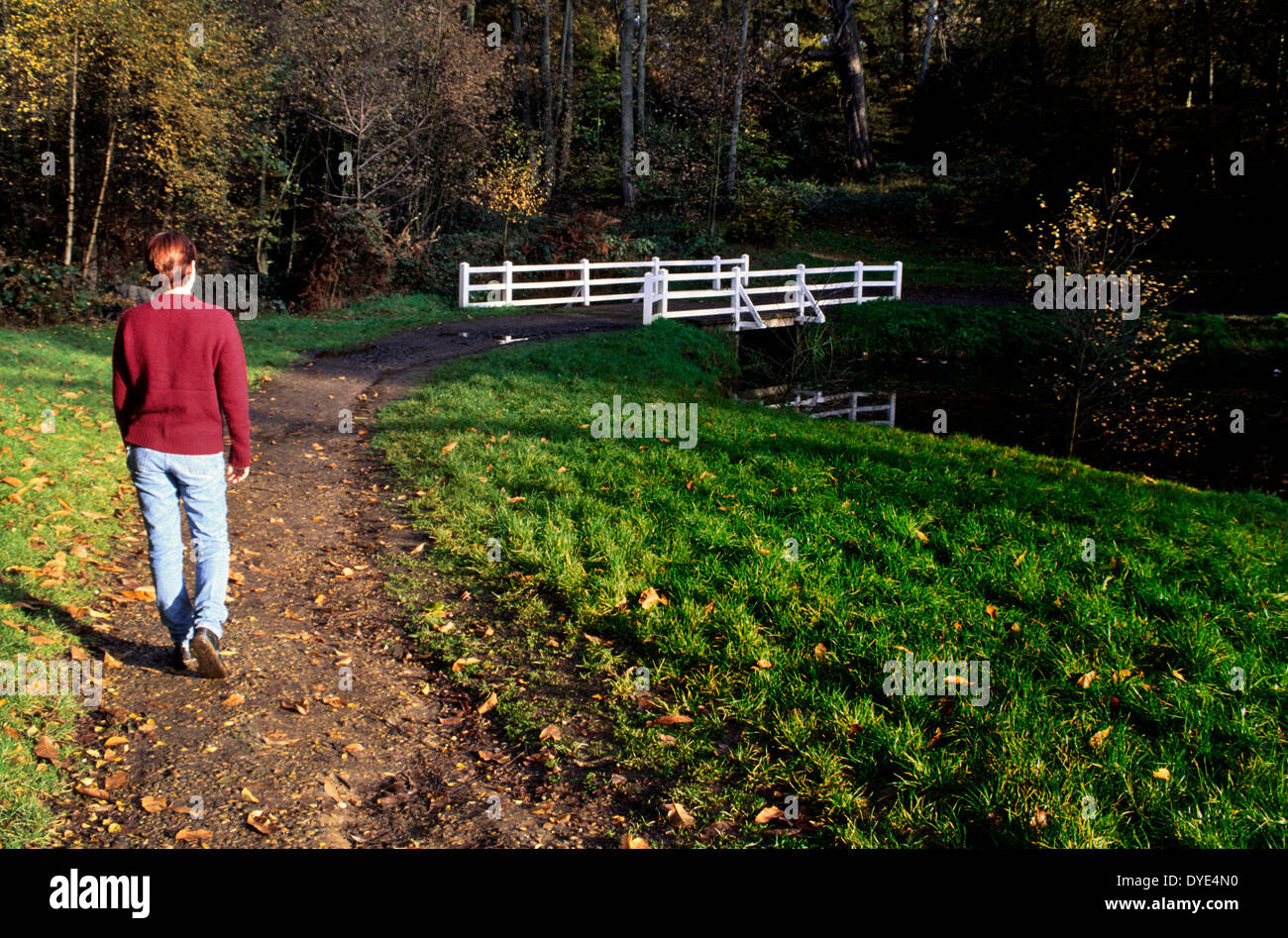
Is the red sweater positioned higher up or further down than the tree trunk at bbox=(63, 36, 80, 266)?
further down

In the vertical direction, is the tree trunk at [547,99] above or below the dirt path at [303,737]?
above

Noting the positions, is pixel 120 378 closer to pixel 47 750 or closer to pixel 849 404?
pixel 47 750

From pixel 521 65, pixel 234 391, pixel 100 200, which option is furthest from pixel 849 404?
pixel 521 65

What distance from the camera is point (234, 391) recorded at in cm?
451

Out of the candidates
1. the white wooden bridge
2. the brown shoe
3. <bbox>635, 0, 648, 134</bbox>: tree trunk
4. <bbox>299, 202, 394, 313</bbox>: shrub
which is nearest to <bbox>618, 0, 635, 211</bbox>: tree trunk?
<bbox>635, 0, 648, 134</bbox>: tree trunk

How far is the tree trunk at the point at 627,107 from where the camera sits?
102 ft

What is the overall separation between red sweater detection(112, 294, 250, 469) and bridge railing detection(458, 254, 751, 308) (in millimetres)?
17236

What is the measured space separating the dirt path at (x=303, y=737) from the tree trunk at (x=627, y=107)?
28.7 meters

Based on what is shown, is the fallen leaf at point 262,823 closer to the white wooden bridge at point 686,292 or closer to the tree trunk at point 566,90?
the white wooden bridge at point 686,292

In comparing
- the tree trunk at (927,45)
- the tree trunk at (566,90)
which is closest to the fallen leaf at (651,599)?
the tree trunk at (566,90)

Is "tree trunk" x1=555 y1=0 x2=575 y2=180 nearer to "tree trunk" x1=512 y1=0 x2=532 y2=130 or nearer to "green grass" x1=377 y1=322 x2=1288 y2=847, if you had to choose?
"tree trunk" x1=512 y1=0 x2=532 y2=130

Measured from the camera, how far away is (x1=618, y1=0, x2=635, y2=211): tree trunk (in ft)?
102
